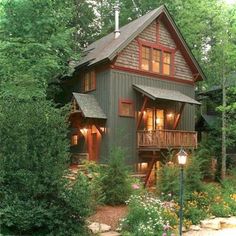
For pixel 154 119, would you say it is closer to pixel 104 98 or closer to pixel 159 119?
pixel 159 119

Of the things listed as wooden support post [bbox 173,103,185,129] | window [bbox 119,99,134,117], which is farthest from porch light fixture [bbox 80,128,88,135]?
wooden support post [bbox 173,103,185,129]

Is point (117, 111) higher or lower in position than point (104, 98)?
lower

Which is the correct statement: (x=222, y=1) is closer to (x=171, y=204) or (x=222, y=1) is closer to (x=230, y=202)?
(x=230, y=202)

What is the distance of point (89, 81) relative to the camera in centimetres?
2372

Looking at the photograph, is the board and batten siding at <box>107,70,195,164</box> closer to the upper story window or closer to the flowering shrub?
the upper story window

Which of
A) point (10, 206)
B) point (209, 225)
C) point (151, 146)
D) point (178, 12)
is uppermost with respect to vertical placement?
point (178, 12)

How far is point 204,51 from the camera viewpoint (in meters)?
30.6

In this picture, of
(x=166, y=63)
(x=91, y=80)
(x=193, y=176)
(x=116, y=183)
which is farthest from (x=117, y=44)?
(x=116, y=183)

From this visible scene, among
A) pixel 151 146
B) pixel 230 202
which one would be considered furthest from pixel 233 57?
pixel 230 202

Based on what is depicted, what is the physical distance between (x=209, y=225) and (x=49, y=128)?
751 cm

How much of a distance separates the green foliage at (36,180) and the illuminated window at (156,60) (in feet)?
45.2

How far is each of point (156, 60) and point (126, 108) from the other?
3.98m

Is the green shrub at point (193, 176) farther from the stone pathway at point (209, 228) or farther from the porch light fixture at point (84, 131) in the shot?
the porch light fixture at point (84, 131)

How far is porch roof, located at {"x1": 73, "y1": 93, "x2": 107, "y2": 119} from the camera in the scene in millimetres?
21008
